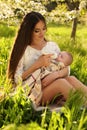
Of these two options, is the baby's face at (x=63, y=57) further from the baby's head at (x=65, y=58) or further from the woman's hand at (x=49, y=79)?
the woman's hand at (x=49, y=79)

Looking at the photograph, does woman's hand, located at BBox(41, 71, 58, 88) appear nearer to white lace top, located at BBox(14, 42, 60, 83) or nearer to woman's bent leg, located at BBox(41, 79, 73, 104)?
woman's bent leg, located at BBox(41, 79, 73, 104)

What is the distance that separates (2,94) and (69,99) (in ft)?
2.30

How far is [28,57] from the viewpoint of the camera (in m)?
5.02

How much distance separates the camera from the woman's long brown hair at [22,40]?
491 cm

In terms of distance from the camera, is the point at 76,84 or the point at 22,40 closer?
the point at 76,84

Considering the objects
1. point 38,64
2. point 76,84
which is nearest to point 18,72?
point 38,64

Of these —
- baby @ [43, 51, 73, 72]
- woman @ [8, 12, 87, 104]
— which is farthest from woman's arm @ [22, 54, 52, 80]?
baby @ [43, 51, 73, 72]

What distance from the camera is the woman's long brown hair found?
491 centimetres

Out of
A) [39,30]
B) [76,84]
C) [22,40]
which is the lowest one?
[76,84]

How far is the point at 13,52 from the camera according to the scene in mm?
4961

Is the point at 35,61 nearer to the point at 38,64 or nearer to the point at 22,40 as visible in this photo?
the point at 38,64

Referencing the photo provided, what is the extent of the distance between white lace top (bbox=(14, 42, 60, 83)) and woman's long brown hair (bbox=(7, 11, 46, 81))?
0.05 metres

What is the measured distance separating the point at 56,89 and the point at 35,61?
0.48 m

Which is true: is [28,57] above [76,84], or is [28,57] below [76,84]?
above
